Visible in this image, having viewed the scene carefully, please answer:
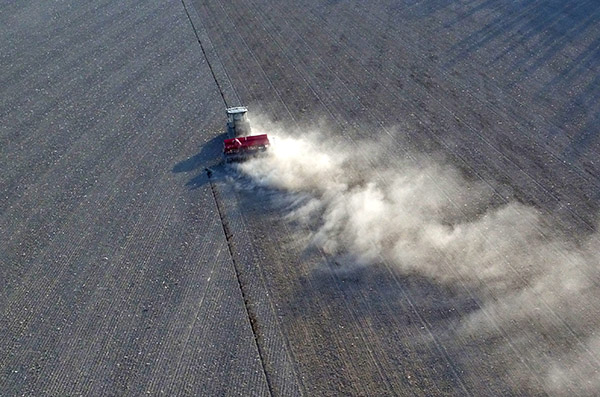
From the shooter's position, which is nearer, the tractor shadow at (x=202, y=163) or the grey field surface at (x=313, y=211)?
the grey field surface at (x=313, y=211)

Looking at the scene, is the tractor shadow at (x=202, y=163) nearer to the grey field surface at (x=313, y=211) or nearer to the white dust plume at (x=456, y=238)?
the grey field surface at (x=313, y=211)

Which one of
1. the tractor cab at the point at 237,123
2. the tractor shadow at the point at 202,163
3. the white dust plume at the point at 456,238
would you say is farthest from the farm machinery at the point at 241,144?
the tractor shadow at the point at 202,163

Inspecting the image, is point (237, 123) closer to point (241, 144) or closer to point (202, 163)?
point (241, 144)

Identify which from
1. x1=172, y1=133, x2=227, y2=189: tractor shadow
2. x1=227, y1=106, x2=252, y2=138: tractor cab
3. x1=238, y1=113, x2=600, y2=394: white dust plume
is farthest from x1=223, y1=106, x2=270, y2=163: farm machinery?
x1=172, y1=133, x2=227, y2=189: tractor shadow

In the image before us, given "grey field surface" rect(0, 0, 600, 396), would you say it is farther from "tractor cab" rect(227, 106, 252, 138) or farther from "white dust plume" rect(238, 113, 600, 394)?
"tractor cab" rect(227, 106, 252, 138)

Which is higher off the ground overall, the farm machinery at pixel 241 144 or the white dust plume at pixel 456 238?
the farm machinery at pixel 241 144

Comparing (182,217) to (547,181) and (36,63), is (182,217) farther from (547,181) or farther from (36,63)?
(36,63)

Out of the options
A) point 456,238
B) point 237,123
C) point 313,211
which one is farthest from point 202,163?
point 456,238
